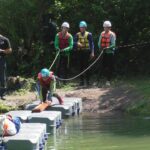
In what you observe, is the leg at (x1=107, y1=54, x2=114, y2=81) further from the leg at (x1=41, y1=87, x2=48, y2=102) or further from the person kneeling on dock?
the person kneeling on dock

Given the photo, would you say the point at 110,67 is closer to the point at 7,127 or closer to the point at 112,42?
the point at 112,42

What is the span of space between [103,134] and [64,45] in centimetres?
595

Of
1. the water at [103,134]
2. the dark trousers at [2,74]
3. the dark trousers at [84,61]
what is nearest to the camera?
the water at [103,134]

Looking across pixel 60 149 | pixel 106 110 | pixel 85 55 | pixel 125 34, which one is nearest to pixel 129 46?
pixel 125 34

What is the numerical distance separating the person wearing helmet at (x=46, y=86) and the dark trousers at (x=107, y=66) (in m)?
3.16

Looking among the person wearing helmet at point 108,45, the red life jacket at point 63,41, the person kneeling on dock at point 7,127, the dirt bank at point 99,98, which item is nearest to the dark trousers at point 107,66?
the person wearing helmet at point 108,45

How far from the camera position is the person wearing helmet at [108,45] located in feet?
59.3

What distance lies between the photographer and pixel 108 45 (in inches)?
722

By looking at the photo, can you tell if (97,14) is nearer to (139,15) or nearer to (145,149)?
(139,15)

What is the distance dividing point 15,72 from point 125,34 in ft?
12.7

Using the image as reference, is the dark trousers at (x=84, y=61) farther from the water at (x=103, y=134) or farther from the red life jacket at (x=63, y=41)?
the water at (x=103, y=134)

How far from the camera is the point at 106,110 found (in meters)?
16.3

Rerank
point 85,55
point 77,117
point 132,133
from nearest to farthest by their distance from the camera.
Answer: point 132,133, point 77,117, point 85,55

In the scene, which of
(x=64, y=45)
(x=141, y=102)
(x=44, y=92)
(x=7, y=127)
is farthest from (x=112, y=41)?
(x=7, y=127)
